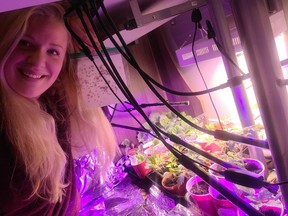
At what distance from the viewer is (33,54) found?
0.78 m

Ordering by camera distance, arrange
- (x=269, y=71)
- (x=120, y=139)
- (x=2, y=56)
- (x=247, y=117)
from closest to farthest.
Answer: (x=269, y=71) → (x=2, y=56) → (x=247, y=117) → (x=120, y=139)

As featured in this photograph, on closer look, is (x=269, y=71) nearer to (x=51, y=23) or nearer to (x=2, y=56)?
(x=51, y=23)

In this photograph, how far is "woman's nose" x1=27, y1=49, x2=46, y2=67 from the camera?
77cm

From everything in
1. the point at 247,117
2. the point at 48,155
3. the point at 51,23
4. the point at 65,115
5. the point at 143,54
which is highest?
the point at 51,23

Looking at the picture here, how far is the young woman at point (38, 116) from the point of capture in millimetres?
762

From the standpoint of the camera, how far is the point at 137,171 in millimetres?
1479

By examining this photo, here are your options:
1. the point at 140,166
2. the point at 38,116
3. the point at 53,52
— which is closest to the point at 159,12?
the point at 53,52

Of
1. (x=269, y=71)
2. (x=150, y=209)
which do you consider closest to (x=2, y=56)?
(x=269, y=71)

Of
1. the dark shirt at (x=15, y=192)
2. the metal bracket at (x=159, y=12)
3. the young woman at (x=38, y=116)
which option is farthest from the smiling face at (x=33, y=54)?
the metal bracket at (x=159, y=12)

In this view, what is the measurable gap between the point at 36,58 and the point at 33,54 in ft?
0.05

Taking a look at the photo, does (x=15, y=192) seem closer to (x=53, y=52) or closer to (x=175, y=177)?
(x=53, y=52)

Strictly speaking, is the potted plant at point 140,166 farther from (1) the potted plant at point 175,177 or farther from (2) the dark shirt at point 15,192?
(2) the dark shirt at point 15,192

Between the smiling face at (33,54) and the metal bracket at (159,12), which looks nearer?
the metal bracket at (159,12)

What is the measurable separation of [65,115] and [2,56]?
1.37ft
